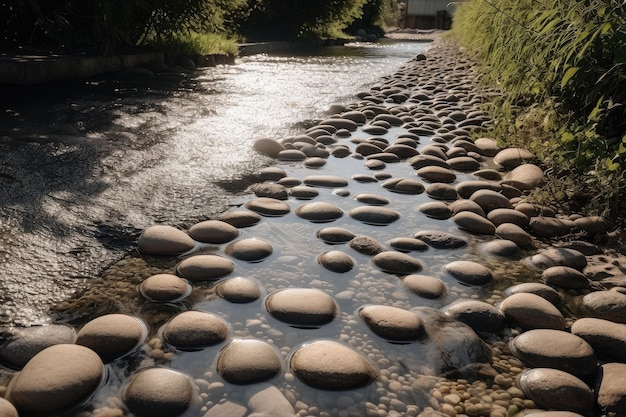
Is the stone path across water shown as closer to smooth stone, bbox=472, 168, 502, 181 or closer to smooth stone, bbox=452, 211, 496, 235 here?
smooth stone, bbox=452, 211, 496, 235

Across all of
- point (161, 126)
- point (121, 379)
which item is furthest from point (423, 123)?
point (121, 379)

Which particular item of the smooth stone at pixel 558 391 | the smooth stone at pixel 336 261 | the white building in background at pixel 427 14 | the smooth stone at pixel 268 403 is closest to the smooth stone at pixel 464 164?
the smooth stone at pixel 336 261

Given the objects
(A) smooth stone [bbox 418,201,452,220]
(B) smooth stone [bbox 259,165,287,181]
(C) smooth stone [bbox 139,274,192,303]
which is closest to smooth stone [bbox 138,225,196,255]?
(C) smooth stone [bbox 139,274,192,303]

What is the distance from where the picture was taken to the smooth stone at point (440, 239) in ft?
6.73

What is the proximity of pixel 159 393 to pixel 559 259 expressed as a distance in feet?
4.85

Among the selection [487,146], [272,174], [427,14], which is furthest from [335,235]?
[427,14]

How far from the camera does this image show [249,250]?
187 cm

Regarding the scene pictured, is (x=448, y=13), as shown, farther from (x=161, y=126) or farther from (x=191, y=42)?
(x=161, y=126)

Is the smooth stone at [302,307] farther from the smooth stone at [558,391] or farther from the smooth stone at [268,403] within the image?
the smooth stone at [558,391]

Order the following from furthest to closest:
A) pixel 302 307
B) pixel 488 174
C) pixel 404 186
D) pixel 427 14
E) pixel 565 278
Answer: pixel 427 14, pixel 488 174, pixel 404 186, pixel 565 278, pixel 302 307

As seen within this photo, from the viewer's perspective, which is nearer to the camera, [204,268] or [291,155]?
[204,268]

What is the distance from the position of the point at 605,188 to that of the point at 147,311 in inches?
73.1

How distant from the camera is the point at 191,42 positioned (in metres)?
7.74

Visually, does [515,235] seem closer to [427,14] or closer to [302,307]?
[302,307]
